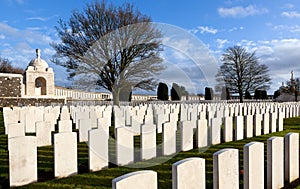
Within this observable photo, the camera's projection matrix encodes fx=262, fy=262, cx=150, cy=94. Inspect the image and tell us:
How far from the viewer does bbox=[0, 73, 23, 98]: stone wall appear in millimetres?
24109

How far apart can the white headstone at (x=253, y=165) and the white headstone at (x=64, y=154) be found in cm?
259

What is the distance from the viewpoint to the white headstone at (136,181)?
6.00 ft

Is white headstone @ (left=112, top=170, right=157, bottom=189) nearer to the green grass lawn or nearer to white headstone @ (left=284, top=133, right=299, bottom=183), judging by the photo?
the green grass lawn

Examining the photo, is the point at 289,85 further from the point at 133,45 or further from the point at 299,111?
the point at 133,45

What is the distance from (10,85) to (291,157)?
25.5 meters

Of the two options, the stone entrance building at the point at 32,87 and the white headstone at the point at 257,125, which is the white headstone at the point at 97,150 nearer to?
the white headstone at the point at 257,125

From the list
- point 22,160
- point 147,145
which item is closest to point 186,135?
point 147,145

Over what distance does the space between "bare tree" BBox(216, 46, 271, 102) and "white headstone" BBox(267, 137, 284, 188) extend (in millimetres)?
31284

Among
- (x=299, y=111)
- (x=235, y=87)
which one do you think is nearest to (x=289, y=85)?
(x=235, y=87)

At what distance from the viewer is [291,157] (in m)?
3.72

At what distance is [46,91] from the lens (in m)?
28.2

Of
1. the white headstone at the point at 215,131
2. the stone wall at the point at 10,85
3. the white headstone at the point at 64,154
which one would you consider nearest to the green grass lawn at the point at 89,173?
the white headstone at the point at 64,154

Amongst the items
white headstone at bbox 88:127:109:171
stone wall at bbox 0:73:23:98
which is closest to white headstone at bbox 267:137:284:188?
white headstone at bbox 88:127:109:171

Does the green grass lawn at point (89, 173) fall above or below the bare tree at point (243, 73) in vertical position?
below
